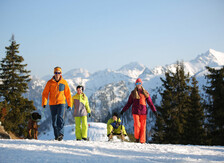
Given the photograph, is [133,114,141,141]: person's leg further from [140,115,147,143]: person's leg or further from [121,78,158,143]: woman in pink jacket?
[140,115,147,143]: person's leg

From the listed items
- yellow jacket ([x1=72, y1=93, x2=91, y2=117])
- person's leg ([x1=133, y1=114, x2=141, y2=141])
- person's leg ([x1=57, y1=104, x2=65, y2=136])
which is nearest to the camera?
person's leg ([x1=57, y1=104, x2=65, y2=136])

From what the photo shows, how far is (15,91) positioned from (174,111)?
18.1 m

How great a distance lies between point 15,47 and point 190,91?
21795mm

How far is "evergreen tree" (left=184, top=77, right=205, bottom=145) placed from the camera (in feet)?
75.0

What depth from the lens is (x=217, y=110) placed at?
20797 mm

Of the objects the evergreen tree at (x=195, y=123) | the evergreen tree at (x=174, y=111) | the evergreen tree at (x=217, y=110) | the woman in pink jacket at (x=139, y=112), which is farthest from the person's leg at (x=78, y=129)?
the evergreen tree at (x=195, y=123)

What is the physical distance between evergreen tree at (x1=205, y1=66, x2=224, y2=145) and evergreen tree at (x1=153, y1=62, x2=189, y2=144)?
2.61 m

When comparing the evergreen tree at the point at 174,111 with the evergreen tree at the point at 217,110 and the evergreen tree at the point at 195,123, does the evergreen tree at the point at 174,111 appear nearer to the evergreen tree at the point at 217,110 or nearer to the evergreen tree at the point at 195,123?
the evergreen tree at the point at 195,123

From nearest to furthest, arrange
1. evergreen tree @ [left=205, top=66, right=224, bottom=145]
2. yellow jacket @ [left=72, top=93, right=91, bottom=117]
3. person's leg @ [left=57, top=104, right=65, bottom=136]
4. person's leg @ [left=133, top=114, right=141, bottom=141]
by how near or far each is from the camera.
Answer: person's leg @ [left=57, top=104, right=65, bottom=136] → person's leg @ [left=133, top=114, right=141, bottom=141] → yellow jacket @ [left=72, top=93, right=91, bottom=117] → evergreen tree @ [left=205, top=66, right=224, bottom=145]

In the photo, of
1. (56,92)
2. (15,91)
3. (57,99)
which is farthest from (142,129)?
(15,91)

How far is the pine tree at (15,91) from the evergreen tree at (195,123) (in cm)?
1729

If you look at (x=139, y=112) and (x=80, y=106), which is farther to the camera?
(x=80, y=106)

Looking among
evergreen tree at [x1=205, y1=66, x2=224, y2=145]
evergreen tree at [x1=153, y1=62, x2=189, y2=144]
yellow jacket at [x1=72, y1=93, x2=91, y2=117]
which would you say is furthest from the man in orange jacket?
evergreen tree at [x1=205, y1=66, x2=224, y2=145]

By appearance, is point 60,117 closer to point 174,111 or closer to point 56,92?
point 56,92
